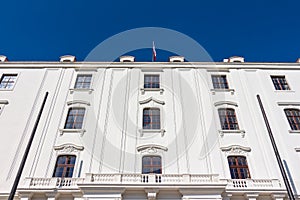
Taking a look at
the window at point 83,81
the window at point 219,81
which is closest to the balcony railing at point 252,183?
the window at point 219,81

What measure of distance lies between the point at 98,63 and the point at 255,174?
55.1ft

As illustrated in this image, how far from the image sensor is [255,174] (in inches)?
688

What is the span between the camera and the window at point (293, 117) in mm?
20641

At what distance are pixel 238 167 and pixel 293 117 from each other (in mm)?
7219

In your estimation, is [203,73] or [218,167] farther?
[203,73]

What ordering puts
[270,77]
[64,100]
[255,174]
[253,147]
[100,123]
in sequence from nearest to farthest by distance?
1. [255,174]
2. [253,147]
3. [100,123]
4. [64,100]
5. [270,77]

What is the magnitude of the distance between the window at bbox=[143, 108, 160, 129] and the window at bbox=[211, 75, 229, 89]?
20.7 ft

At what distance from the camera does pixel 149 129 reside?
20141mm

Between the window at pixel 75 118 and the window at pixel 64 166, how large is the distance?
2808mm

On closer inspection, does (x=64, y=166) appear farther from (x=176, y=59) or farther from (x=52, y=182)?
(x=176, y=59)

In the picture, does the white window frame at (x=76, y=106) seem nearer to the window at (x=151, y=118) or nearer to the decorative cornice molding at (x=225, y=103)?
the window at (x=151, y=118)

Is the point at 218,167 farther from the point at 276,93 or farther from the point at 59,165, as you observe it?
the point at 59,165

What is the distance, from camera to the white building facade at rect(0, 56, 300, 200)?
15984 mm

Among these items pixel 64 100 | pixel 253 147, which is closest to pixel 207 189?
pixel 253 147
